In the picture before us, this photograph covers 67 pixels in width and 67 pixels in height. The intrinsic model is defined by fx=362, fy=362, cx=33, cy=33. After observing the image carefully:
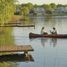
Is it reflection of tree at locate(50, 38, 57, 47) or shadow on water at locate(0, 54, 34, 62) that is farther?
reflection of tree at locate(50, 38, 57, 47)

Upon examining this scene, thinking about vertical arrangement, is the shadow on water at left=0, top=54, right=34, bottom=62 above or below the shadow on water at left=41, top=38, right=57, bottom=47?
above

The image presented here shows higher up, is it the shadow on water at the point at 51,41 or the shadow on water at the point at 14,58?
the shadow on water at the point at 14,58

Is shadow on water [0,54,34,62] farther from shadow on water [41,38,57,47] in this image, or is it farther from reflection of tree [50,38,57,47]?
reflection of tree [50,38,57,47]

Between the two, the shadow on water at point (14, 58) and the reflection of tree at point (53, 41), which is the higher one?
the shadow on water at point (14, 58)

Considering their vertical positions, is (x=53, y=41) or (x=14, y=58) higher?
(x=14, y=58)

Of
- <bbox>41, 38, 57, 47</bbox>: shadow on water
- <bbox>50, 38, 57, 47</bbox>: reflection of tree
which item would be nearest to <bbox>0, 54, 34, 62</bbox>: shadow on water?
<bbox>41, 38, 57, 47</bbox>: shadow on water

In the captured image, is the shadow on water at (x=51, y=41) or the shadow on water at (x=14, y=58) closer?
the shadow on water at (x=14, y=58)

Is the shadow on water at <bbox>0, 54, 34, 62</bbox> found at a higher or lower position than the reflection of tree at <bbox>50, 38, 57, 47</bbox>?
higher

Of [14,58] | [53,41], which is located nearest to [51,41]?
[53,41]

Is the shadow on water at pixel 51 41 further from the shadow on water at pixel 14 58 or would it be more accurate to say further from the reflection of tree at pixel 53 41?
the shadow on water at pixel 14 58

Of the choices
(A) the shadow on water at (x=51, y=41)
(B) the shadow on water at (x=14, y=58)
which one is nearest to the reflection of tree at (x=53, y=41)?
(A) the shadow on water at (x=51, y=41)

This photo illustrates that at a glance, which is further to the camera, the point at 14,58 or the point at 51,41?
the point at 51,41

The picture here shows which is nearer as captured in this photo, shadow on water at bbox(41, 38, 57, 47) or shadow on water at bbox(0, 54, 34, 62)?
shadow on water at bbox(0, 54, 34, 62)

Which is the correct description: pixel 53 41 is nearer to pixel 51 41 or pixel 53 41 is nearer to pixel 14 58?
pixel 51 41
